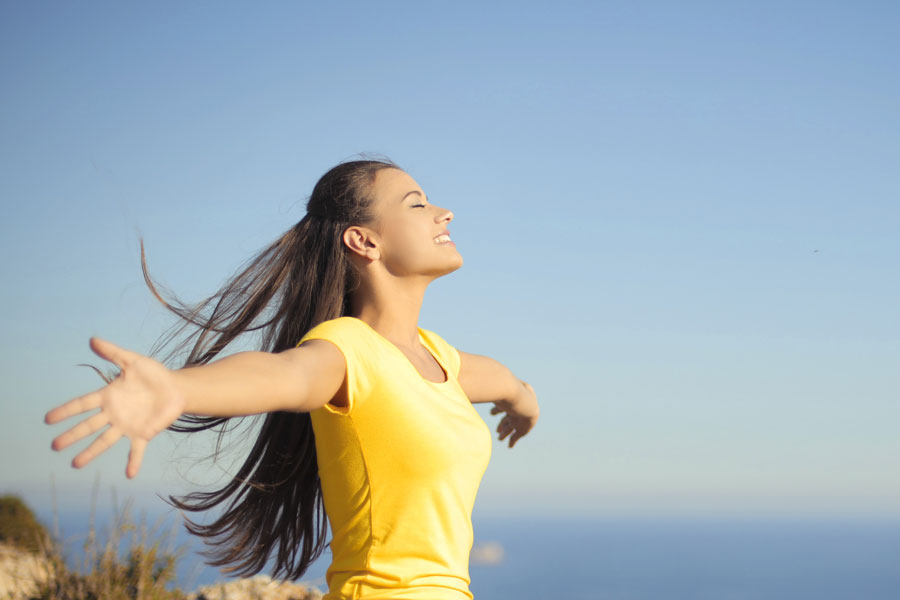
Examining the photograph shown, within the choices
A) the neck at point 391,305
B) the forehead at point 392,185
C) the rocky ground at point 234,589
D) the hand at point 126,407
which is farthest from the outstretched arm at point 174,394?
the rocky ground at point 234,589

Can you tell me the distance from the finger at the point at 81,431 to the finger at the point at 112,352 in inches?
4.8

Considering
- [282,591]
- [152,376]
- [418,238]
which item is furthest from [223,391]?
[282,591]

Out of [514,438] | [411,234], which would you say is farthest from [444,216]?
[514,438]

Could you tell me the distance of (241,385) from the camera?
1935 mm

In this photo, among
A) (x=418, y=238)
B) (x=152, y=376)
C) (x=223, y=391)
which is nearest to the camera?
(x=152, y=376)

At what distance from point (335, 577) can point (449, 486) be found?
47 centimetres

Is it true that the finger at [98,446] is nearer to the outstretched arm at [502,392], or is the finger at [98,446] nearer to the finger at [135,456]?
the finger at [135,456]

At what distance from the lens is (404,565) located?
8.16 ft

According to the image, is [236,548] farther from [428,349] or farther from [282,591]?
[282,591]

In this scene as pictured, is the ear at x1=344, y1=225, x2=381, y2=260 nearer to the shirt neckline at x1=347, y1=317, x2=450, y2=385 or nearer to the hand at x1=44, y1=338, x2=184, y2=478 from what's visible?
the shirt neckline at x1=347, y1=317, x2=450, y2=385

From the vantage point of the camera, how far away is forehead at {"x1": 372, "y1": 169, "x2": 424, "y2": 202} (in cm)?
301

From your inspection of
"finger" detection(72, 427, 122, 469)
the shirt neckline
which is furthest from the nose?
"finger" detection(72, 427, 122, 469)

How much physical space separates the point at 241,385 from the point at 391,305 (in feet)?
3.46

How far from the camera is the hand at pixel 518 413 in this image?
4000 mm
